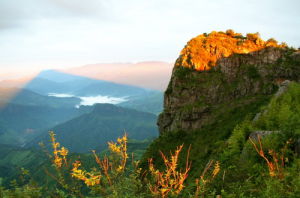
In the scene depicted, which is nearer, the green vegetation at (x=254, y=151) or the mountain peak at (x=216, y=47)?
the green vegetation at (x=254, y=151)

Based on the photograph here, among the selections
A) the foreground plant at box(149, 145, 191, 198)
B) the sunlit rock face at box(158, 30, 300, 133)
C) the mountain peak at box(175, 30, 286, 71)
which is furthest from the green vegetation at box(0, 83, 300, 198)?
the mountain peak at box(175, 30, 286, 71)

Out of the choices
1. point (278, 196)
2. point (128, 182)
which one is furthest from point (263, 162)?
point (128, 182)

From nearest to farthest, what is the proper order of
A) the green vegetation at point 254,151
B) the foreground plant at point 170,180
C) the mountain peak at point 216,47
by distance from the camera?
the foreground plant at point 170,180 < the green vegetation at point 254,151 < the mountain peak at point 216,47

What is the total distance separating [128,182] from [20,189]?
127 inches

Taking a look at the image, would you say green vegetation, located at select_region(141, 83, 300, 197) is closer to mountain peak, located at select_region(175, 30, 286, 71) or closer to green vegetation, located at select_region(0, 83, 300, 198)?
green vegetation, located at select_region(0, 83, 300, 198)

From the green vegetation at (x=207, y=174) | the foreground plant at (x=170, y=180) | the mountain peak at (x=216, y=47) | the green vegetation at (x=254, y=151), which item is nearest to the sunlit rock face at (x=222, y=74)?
the mountain peak at (x=216, y=47)

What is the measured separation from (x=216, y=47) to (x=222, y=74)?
5989 mm

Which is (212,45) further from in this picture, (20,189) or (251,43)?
(20,189)

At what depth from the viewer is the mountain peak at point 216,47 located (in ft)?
151

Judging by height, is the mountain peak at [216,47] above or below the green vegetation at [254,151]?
Answer: above

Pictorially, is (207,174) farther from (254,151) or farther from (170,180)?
(170,180)

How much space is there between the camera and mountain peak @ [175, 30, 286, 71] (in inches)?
1813

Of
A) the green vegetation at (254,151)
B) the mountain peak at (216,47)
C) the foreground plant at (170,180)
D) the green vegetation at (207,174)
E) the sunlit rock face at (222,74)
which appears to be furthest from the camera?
the mountain peak at (216,47)

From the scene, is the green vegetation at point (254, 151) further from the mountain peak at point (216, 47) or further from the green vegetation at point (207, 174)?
the mountain peak at point (216, 47)
